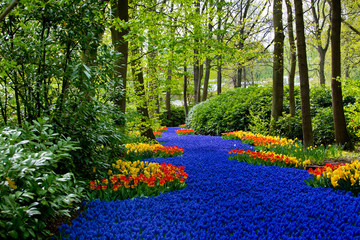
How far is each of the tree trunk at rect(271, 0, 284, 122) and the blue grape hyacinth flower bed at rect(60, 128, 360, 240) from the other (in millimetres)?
4808

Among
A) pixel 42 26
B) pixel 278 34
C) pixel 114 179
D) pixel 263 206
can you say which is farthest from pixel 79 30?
pixel 278 34

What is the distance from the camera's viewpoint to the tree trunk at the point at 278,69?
7.83 metres

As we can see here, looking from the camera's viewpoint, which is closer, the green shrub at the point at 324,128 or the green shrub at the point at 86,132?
the green shrub at the point at 86,132

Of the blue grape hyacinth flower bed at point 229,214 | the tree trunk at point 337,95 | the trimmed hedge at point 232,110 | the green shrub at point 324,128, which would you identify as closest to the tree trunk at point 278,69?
the trimmed hedge at point 232,110

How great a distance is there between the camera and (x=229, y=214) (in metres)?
2.40

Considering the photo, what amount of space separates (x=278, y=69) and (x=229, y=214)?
666 centimetres

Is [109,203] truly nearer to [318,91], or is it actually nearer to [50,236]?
[50,236]

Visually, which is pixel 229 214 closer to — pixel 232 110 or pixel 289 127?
pixel 289 127

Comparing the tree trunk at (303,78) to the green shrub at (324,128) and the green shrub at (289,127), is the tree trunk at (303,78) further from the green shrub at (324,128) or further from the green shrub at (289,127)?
the green shrub at (289,127)

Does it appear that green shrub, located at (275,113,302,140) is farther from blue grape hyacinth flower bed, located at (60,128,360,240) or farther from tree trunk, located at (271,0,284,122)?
blue grape hyacinth flower bed, located at (60,128,360,240)

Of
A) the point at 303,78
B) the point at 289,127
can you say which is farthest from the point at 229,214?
the point at 289,127

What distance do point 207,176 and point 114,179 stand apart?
1427 mm

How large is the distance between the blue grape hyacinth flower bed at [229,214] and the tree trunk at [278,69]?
15.8 feet

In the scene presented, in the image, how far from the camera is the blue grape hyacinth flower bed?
2043 mm
